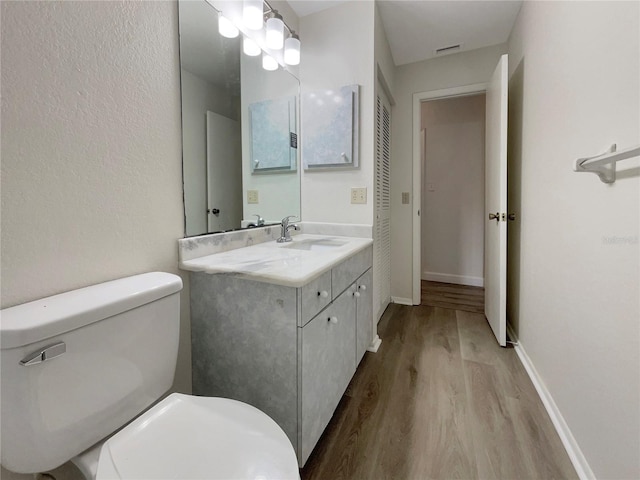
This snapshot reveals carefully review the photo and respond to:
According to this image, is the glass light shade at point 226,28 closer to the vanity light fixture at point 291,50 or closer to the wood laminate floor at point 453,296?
the vanity light fixture at point 291,50

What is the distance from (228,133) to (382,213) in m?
1.34

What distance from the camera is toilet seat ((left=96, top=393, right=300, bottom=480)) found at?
615 millimetres

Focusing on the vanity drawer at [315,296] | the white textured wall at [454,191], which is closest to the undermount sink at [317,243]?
the vanity drawer at [315,296]

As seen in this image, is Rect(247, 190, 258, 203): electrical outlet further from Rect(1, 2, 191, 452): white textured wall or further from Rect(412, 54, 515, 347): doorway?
Rect(412, 54, 515, 347): doorway

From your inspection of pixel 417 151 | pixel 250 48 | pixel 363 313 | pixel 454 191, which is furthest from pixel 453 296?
pixel 250 48

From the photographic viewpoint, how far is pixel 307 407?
1.00 m

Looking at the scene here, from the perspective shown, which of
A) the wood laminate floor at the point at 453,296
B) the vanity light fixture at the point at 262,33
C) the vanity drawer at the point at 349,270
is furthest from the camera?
the wood laminate floor at the point at 453,296

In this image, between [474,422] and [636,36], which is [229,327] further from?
[636,36]

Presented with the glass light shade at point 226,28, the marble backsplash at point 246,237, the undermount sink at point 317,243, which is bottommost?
the undermount sink at point 317,243

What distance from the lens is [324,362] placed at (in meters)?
1.12

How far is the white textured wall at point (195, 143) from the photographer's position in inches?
44.9

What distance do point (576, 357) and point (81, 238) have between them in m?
1.77

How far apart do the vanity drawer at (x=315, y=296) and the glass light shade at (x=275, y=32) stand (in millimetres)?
1344

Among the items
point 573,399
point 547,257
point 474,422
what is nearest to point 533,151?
point 547,257
